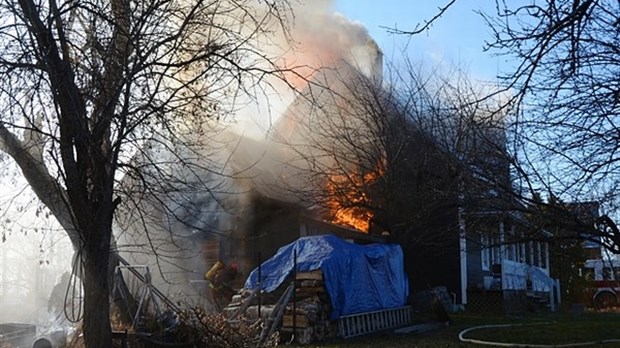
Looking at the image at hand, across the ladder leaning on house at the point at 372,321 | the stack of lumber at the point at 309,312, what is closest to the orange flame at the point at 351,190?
the ladder leaning on house at the point at 372,321

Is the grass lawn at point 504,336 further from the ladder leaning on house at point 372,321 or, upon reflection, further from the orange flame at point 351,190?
the orange flame at point 351,190

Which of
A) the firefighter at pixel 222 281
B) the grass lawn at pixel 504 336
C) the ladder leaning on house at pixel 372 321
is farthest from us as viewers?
the firefighter at pixel 222 281

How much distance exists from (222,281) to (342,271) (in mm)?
5090

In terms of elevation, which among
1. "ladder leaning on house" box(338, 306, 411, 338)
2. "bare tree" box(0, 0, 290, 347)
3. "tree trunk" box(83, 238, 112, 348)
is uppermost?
"bare tree" box(0, 0, 290, 347)

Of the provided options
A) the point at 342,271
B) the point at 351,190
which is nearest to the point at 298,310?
the point at 342,271

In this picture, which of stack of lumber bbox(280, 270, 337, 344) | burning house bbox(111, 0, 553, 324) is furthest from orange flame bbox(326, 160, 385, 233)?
stack of lumber bbox(280, 270, 337, 344)

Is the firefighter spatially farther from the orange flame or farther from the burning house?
the orange flame

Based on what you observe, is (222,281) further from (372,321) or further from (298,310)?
(298,310)

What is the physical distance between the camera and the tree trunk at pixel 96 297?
6.92 m

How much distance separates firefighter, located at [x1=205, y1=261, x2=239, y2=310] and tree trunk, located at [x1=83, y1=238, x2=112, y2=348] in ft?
38.5

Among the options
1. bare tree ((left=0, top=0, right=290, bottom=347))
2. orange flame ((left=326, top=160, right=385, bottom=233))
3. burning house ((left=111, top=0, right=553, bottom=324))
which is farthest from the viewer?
orange flame ((left=326, top=160, right=385, bottom=233))

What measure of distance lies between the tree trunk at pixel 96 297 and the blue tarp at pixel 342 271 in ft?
26.8

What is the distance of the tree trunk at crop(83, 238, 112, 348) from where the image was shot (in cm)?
692

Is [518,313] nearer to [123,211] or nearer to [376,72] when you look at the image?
[376,72]
